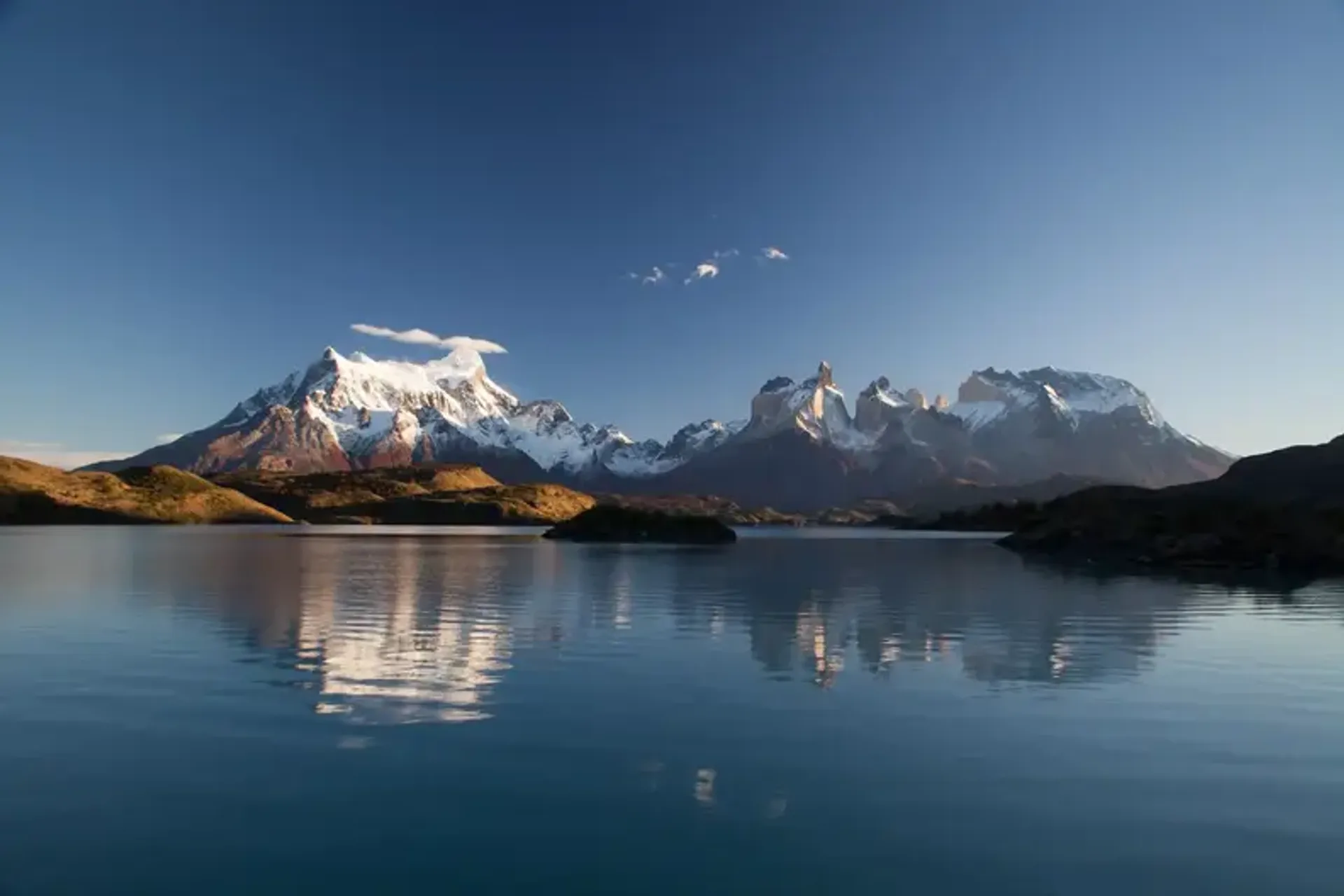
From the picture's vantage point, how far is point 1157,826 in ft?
57.5

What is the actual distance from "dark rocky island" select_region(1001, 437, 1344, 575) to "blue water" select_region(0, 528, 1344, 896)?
2611 inches

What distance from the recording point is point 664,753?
2228 centimetres

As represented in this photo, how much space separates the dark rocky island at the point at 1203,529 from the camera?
341ft

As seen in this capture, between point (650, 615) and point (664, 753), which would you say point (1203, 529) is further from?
point (664, 753)

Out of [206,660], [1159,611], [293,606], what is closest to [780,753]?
[206,660]

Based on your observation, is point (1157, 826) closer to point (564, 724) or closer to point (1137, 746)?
point (1137, 746)

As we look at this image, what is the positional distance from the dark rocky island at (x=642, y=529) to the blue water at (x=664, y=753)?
13983 centimetres

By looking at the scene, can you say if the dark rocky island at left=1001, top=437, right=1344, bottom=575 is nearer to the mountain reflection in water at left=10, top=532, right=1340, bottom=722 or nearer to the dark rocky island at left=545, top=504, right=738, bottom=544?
the mountain reflection in water at left=10, top=532, right=1340, bottom=722

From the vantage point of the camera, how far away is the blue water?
15273mm

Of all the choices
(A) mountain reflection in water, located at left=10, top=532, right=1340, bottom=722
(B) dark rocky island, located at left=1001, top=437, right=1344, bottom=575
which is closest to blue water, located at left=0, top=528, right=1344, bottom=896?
(A) mountain reflection in water, located at left=10, top=532, right=1340, bottom=722

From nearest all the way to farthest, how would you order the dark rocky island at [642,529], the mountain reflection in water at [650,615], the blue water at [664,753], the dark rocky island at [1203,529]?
the blue water at [664,753]
the mountain reflection in water at [650,615]
the dark rocky island at [1203,529]
the dark rocky island at [642,529]

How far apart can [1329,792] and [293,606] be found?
55.0m

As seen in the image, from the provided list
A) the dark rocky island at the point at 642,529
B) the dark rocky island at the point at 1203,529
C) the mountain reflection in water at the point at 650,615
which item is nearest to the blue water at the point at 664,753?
the mountain reflection in water at the point at 650,615

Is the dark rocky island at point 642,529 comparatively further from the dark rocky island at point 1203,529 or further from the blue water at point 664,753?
the blue water at point 664,753
